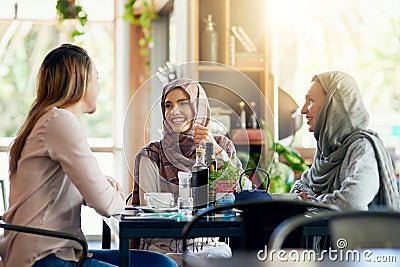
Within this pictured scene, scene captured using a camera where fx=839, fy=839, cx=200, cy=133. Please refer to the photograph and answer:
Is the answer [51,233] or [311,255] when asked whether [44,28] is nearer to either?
[51,233]

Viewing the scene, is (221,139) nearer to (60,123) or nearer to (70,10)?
(60,123)

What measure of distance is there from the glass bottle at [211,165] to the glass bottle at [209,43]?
2274 mm

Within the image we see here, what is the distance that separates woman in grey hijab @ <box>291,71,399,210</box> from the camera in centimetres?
324

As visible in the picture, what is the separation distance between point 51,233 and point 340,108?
1513 mm

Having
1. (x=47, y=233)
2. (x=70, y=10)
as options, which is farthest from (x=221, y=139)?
(x=70, y=10)

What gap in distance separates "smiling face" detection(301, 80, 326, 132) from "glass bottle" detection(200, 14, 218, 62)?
5.75 feet

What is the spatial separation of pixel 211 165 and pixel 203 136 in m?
0.16

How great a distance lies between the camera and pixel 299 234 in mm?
2432

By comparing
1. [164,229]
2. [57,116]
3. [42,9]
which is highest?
[42,9]

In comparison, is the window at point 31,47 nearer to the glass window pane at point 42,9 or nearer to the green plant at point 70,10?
the glass window pane at point 42,9

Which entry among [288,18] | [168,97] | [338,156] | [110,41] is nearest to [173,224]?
[168,97]

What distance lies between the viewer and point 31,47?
23.7 ft

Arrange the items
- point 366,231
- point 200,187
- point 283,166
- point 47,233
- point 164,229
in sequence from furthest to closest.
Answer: point 283,166, point 200,187, point 164,229, point 47,233, point 366,231

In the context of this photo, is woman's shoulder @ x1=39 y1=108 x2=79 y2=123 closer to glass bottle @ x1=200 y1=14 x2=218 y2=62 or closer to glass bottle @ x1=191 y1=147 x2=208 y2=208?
glass bottle @ x1=191 y1=147 x2=208 y2=208
